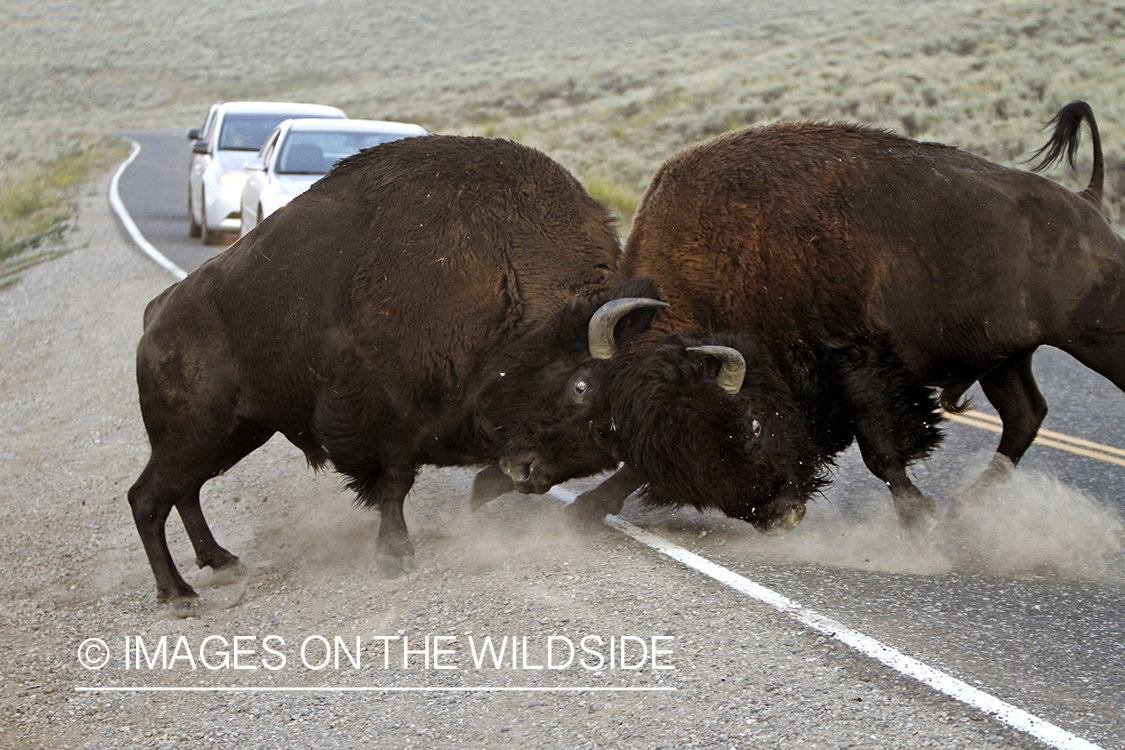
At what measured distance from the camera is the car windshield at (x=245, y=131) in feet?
54.6

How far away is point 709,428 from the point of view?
16.2 feet

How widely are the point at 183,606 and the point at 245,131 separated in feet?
42.1

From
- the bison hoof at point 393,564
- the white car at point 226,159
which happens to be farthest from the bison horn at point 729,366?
the white car at point 226,159

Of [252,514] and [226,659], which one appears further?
[252,514]

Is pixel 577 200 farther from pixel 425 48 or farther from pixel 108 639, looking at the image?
pixel 425 48

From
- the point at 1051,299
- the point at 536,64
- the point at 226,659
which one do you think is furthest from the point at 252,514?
the point at 536,64

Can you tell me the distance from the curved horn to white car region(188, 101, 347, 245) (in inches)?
455

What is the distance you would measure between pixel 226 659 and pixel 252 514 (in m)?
2.12

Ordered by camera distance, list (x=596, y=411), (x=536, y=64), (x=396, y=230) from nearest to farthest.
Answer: (x=596, y=411)
(x=396, y=230)
(x=536, y=64)

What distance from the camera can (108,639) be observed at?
5.21m

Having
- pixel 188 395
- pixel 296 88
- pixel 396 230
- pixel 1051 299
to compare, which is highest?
pixel 396 230

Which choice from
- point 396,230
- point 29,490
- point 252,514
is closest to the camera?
point 396,230

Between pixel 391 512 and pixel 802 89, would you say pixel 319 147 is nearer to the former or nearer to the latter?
A: pixel 391 512

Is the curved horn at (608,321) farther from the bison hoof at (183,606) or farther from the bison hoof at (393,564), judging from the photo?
the bison hoof at (183,606)
